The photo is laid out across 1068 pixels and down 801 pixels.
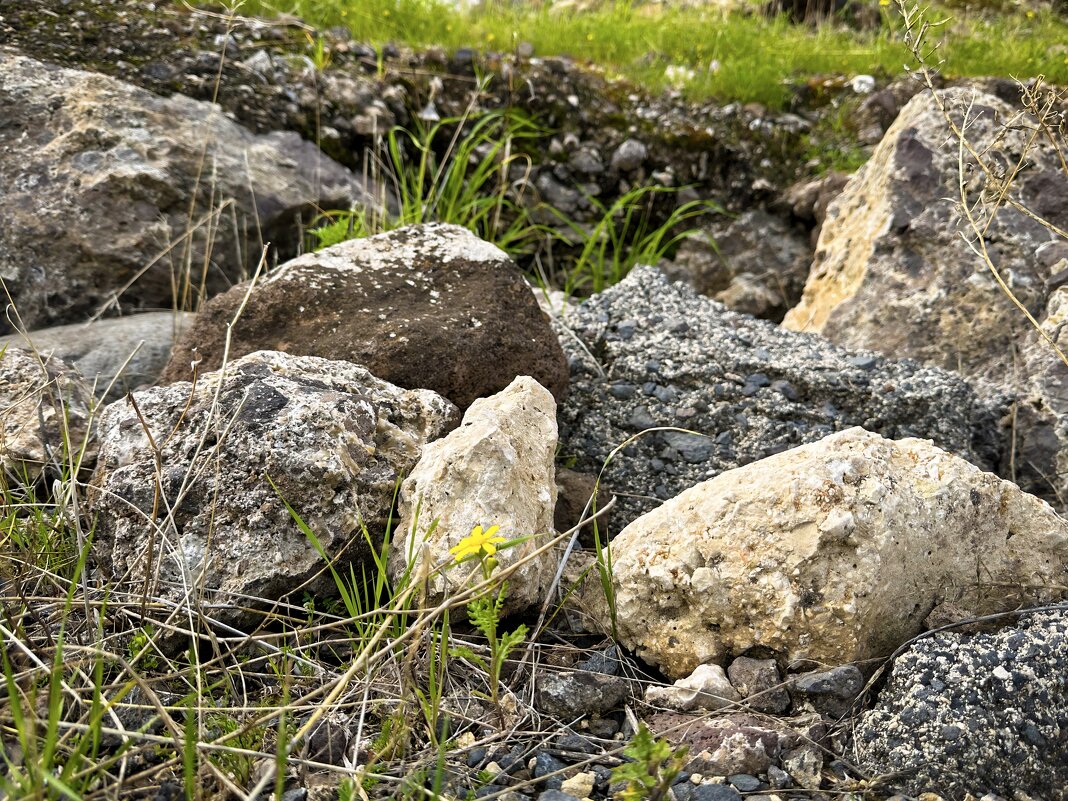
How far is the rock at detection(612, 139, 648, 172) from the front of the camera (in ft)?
15.5

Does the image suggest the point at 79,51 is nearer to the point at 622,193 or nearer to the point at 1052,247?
the point at 622,193

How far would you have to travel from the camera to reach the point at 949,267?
3.39 m

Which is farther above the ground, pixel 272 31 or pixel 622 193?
pixel 272 31

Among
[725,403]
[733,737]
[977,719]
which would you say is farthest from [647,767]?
Result: [725,403]

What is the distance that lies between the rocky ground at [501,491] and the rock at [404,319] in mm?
12

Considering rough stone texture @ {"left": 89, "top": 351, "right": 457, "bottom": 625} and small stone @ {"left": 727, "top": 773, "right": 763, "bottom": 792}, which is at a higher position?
rough stone texture @ {"left": 89, "top": 351, "right": 457, "bottom": 625}

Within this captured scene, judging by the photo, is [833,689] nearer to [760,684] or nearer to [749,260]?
[760,684]

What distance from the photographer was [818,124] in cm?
488

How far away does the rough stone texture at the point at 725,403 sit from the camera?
9.36 feet

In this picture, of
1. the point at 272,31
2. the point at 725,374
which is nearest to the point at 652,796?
the point at 725,374

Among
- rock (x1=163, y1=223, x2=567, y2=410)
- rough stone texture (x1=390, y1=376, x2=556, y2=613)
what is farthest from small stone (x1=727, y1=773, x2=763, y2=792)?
rock (x1=163, y1=223, x2=567, y2=410)

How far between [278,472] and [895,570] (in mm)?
1419

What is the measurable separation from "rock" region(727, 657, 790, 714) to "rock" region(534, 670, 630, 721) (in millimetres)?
248

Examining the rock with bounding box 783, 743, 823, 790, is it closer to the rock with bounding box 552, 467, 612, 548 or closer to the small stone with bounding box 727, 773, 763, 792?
the small stone with bounding box 727, 773, 763, 792
